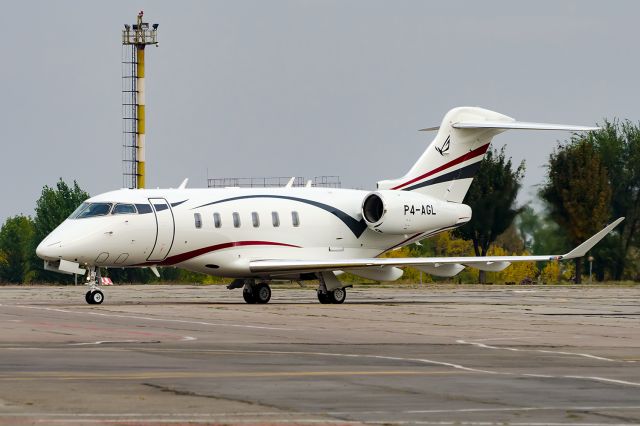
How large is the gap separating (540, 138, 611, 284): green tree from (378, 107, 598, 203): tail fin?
22345mm

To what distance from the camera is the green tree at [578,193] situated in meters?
68.2

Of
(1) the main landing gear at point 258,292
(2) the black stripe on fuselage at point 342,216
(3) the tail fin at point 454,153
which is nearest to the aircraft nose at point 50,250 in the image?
(1) the main landing gear at point 258,292

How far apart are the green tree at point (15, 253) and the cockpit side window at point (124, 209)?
228 feet

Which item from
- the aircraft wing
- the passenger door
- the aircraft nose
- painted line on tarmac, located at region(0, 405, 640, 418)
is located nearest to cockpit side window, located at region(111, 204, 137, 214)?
the passenger door

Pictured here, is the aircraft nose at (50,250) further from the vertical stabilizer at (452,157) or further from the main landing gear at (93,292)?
the vertical stabilizer at (452,157)

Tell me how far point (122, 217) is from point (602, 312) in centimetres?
1367

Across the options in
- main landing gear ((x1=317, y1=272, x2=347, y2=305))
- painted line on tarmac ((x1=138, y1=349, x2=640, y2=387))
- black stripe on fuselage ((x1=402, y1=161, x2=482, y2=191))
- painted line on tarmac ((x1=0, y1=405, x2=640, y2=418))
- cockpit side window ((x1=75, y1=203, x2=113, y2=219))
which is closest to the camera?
painted line on tarmac ((x1=0, y1=405, x2=640, y2=418))

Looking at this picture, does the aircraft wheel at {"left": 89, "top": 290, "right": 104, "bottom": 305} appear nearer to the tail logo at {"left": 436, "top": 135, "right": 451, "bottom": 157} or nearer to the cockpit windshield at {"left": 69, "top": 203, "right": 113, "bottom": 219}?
the cockpit windshield at {"left": 69, "top": 203, "right": 113, "bottom": 219}

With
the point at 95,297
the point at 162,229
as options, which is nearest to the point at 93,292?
the point at 95,297

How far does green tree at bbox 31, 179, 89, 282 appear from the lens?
342 ft

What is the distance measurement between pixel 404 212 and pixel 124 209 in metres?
9.57

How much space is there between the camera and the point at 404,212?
4366 centimetres

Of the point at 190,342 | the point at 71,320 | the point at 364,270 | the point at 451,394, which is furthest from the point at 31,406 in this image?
the point at 364,270

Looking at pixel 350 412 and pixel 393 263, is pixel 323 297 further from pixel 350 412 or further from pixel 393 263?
pixel 350 412
